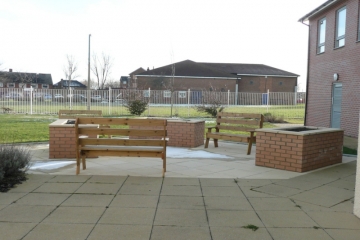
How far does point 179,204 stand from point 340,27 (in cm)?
1313

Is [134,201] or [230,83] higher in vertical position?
[230,83]

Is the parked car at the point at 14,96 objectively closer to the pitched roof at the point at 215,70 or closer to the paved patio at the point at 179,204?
the paved patio at the point at 179,204

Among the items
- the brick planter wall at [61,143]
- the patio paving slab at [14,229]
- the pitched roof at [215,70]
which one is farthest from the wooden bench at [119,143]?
the pitched roof at [215,70]

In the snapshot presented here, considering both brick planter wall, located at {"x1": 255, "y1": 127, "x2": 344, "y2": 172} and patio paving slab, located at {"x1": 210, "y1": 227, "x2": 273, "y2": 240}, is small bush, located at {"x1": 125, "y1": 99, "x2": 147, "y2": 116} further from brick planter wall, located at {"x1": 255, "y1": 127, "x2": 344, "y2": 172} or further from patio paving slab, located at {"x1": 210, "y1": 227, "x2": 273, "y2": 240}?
patio paving slab, located at {"x1": 210, "y1": 227, "x2": 273, "y2": 240}

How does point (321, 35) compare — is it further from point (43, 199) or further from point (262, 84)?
point (262, 84)

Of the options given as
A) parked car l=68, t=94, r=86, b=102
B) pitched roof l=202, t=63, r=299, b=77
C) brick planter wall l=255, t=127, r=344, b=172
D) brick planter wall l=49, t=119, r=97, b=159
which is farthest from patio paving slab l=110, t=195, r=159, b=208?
pitched roof l=202, t=63, r=299, b=77

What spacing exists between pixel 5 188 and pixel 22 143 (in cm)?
481

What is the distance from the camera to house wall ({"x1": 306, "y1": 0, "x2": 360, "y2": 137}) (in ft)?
43.0

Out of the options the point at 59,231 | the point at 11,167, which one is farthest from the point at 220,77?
the point at 59,231

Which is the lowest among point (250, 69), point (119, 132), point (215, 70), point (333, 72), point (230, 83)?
point (119, 132)

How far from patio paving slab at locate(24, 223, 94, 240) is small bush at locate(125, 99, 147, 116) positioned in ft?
60.5

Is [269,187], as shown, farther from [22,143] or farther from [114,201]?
[22,143]

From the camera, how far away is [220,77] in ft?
160

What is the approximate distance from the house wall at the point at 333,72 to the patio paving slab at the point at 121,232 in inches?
445
